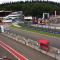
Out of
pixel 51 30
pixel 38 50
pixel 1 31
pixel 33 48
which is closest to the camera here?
pixel 38 50

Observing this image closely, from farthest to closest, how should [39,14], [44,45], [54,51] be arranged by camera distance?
[39,14]
[44,45]
[54,51]

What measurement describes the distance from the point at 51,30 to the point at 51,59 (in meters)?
26.9

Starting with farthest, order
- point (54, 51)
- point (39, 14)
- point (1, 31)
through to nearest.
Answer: point (39, 14) < point (1, 31) < point (54, 51)

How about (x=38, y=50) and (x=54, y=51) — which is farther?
(x=38, y=50)

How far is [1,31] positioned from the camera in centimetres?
5725

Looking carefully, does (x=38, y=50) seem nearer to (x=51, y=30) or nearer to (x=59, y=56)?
(x=59, y=56)

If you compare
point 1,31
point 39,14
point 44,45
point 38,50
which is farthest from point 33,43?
point 39,14

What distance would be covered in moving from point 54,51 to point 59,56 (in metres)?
1.27

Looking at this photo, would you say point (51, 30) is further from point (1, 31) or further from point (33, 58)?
point (33, 58)

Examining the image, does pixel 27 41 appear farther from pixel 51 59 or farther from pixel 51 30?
pixel 51 30

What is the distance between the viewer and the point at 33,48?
2686 cm

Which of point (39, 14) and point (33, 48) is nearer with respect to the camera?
point (33, 48)

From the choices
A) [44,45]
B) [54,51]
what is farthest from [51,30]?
[54,51]

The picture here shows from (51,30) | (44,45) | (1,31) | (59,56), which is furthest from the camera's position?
(1,31)
